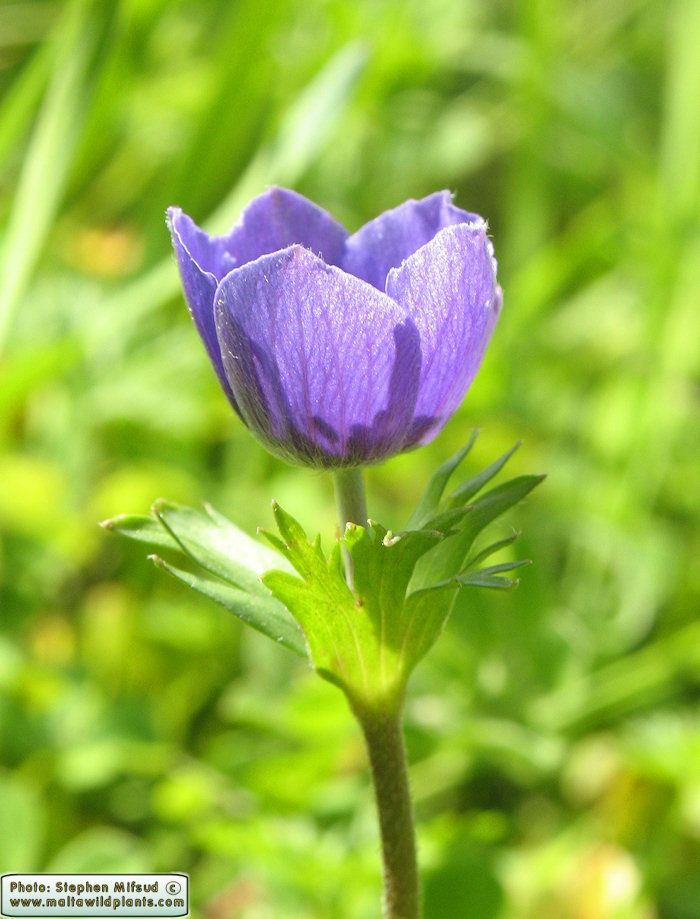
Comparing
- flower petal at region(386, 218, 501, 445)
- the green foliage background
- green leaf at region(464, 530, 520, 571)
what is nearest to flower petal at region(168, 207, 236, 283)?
flower petal at region(386, 218, 501, 445)

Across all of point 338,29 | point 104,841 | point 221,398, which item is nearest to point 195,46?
point 338,29

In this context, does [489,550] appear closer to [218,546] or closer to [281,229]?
[218,546]

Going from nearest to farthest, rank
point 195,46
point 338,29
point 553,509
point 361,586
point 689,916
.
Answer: point 361,586, point 689,916, point 553,509, point 338,29, point 195,46

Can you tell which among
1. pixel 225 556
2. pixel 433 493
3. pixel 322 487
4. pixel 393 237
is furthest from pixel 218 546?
→ pixel 322 487

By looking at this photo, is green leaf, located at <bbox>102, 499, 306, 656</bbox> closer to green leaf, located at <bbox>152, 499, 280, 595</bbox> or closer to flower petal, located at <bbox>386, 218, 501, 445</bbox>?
green leaf, located at <bbox>152, 499, 280, 595</bbox>

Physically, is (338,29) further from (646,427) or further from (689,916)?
(689,916)

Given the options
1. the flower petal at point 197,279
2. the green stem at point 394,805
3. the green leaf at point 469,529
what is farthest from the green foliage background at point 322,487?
the flower petal at point 197,279
